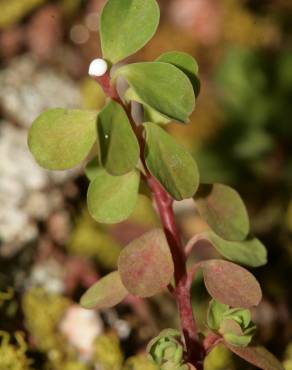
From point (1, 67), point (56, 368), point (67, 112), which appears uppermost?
point (67, 112)

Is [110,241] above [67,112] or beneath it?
beneath

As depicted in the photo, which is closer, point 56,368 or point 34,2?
point 56,368

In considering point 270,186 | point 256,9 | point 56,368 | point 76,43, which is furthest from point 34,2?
point 56,368

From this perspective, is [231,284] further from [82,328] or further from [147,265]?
[82,328]

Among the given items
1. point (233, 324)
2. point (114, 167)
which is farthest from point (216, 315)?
point (114, 167)

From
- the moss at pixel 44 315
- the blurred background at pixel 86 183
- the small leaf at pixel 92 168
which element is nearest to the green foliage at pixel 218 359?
the blurred background at pixel 86 183

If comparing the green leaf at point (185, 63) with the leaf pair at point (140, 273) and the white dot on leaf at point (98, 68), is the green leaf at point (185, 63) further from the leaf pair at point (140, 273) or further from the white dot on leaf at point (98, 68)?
the leaf pair at point (140, 273)

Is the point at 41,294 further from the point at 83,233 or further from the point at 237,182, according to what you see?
the point at 237,182
